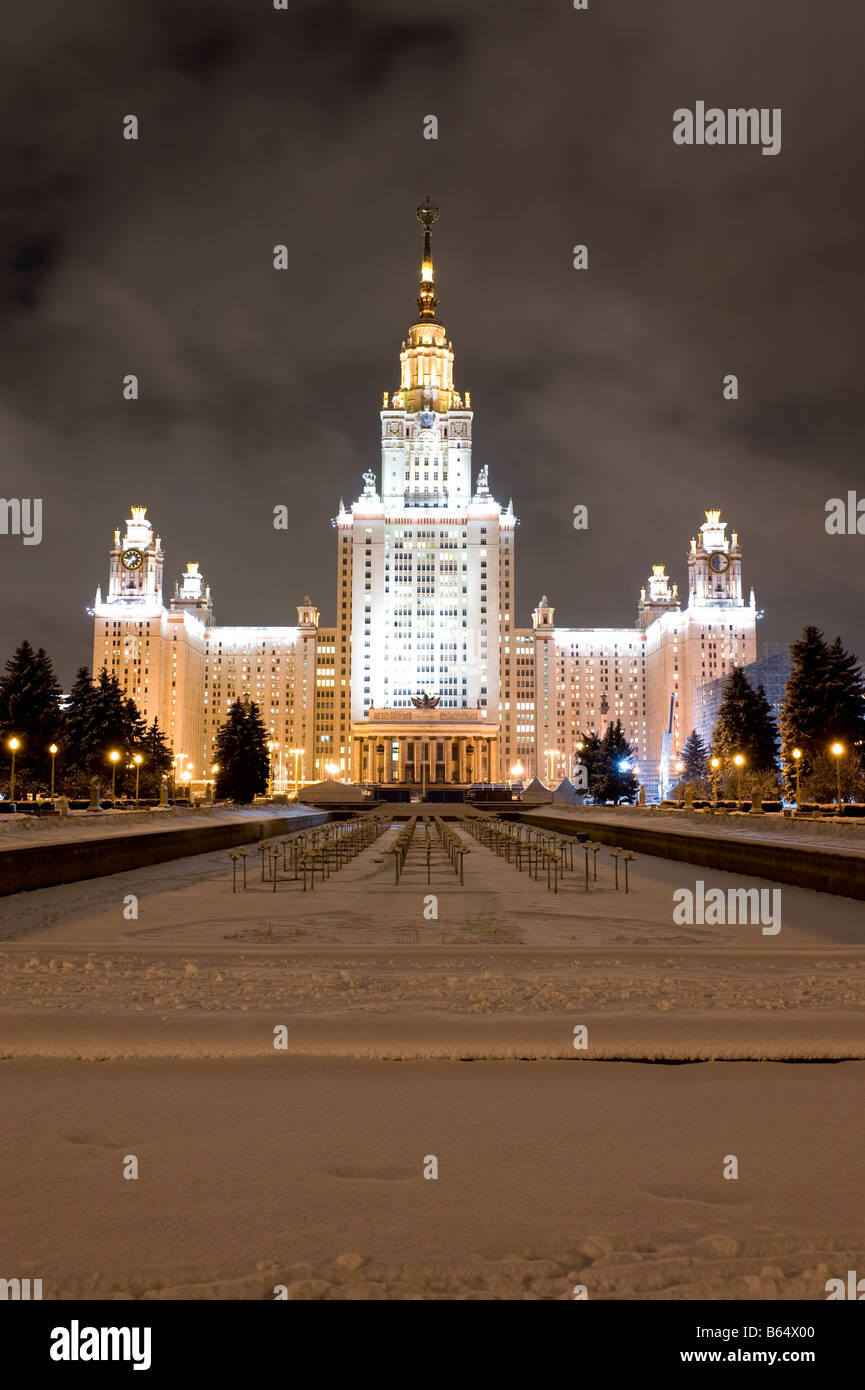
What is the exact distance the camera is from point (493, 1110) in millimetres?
6121

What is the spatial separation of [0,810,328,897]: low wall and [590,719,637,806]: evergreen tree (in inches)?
2144

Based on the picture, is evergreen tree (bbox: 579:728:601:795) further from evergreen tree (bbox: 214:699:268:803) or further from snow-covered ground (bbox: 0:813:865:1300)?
snow-covered ground (bbox: 0:813:865:1300)

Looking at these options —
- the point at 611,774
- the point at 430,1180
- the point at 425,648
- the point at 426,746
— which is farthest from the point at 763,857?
the point at 425,648

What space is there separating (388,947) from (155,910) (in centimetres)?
742

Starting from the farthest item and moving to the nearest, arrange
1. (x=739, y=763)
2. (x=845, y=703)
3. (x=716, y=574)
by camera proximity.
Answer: (x=716, y=574) < (x=739, y=763) < (x=845, y=703)

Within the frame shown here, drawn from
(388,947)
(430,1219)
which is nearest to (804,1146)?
(430,1219)

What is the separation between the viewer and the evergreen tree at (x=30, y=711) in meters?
56.9

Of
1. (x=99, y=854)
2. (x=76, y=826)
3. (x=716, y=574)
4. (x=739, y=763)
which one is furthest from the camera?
(x=716, y=574)

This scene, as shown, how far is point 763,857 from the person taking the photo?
22672 millimetres

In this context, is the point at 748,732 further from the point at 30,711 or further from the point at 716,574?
the point at 716,574

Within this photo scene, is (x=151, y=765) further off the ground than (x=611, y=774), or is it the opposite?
(x=151, y=765)

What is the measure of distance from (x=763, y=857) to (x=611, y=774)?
6629 centimetres
